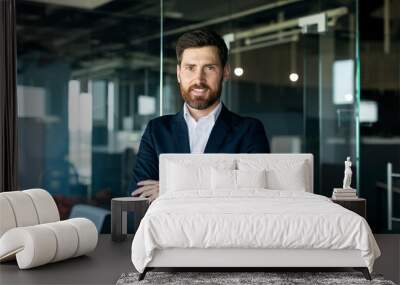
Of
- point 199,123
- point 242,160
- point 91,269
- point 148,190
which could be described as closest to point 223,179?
point 242,160

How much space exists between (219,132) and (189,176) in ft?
3.16

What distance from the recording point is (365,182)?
7.94 m

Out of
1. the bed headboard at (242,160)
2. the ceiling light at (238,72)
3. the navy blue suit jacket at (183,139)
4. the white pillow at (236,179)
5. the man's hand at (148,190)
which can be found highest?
the ceiling light at (238,72)

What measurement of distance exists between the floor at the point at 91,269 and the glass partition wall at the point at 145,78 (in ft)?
5.92

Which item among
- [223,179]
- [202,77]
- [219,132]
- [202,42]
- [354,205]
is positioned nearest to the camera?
[223,179]

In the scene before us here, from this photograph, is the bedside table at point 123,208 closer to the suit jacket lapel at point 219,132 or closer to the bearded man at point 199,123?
the bearded man at point 199,123

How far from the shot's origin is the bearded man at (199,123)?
7.36 meters

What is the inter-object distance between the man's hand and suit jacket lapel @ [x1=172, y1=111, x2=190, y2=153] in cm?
45

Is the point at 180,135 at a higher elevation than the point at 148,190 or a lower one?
higher

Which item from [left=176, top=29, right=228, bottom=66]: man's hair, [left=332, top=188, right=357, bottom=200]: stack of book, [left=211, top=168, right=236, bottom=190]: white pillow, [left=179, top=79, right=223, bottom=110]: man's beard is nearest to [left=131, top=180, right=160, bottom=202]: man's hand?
[left=179, top=79, right=223, bottom=110]: man's beard

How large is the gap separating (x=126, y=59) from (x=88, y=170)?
134 cm

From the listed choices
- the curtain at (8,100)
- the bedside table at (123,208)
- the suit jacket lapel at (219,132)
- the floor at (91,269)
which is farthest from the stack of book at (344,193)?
the curtain at (8,100)

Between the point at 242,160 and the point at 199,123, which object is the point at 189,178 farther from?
the point at 199,123

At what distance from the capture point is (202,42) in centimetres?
759
